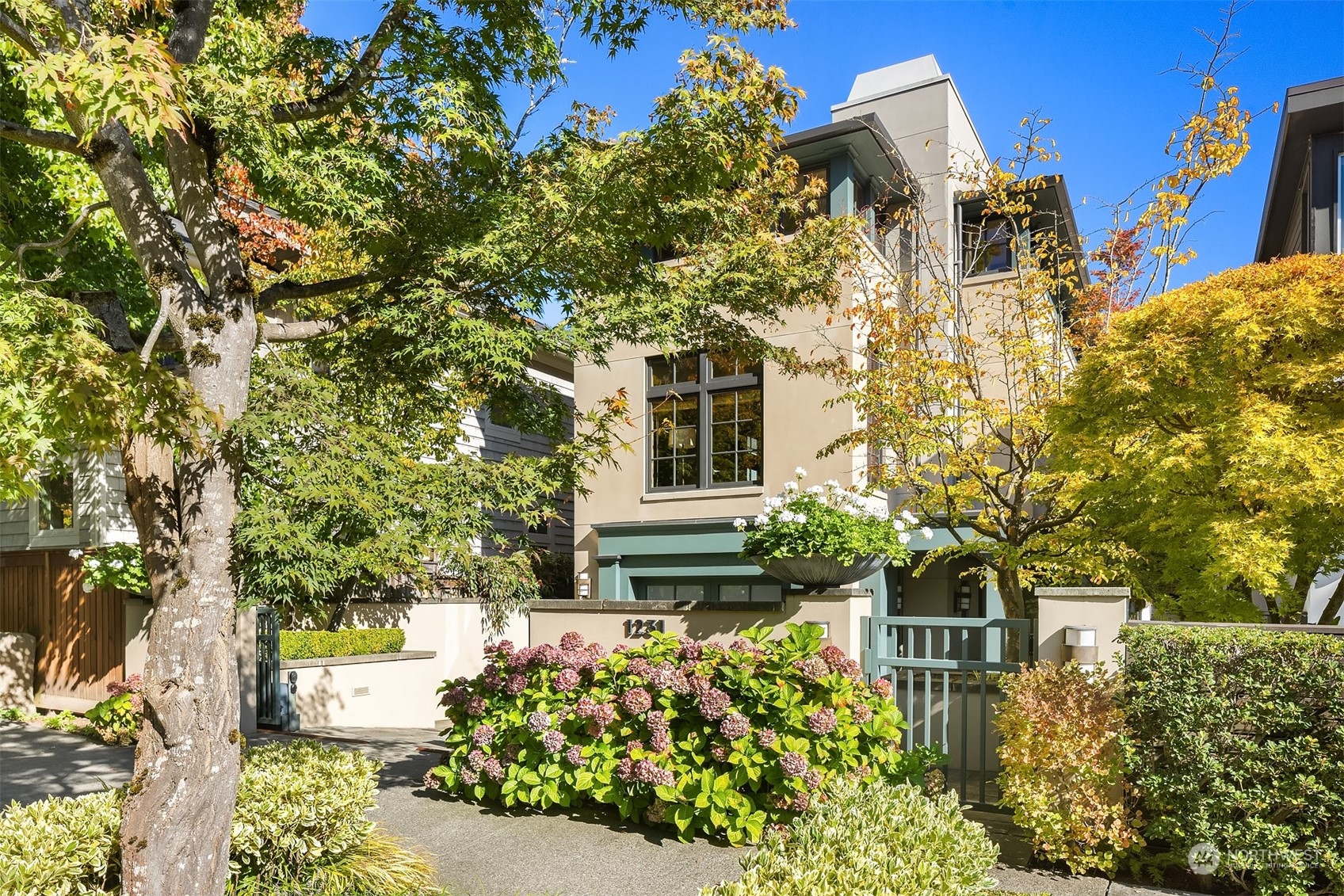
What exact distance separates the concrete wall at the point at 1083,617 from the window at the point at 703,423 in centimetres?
799

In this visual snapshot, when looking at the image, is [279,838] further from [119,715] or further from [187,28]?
[119,715]

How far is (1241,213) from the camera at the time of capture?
53.1 feet

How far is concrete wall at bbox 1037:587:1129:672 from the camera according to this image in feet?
19.0

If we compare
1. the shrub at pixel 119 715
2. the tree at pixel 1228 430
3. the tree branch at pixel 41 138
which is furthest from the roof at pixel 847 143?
the shrub at pixel 119 715

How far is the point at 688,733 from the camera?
5906mm

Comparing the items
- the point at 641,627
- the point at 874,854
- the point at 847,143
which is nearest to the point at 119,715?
the point at 641,627

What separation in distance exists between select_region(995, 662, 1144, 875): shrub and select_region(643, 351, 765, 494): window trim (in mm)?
8241

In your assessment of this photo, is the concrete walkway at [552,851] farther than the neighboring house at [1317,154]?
No

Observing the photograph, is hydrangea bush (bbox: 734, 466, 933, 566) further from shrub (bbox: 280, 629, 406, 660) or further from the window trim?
shrub (bbox: 280, 629, 406, 660)

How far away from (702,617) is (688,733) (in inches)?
60.1

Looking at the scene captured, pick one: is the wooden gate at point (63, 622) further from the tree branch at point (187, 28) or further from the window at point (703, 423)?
the tree branch at point (187, 28)

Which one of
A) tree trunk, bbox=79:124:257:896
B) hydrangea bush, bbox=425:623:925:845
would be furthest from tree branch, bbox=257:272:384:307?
hydrangea bush, bbox=425:623:925:845

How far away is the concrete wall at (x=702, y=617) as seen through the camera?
674 centimetres

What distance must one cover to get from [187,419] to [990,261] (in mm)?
14233
